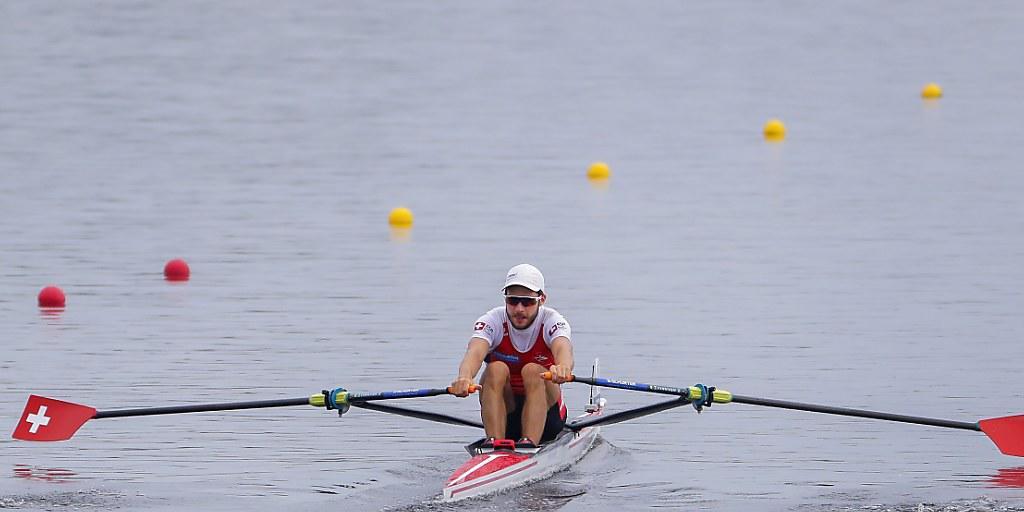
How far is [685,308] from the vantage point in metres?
16.1

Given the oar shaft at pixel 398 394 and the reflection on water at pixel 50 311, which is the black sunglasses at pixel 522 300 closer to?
the oar shaft at pixel 398 394

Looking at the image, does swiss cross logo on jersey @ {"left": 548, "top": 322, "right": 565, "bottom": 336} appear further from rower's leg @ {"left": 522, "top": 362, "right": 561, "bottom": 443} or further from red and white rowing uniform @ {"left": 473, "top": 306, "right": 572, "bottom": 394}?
rower's leg @ {"left": 522, "top": 362, "right": 561, "bottom": 443}

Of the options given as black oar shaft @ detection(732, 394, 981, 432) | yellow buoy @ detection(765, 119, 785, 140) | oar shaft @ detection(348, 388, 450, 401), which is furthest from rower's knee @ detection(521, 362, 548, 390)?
yellow buoy @ detection(765, 119, 785, 140)

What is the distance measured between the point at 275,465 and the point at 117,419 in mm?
1780

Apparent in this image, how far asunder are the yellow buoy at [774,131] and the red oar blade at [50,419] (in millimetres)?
15384

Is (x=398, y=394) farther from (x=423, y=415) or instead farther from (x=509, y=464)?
(x=509, y=464)

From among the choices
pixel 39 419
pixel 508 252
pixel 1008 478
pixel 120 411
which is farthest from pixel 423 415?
pixel 508 252

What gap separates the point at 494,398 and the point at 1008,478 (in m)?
2.91

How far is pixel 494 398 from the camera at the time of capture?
11.1 metres

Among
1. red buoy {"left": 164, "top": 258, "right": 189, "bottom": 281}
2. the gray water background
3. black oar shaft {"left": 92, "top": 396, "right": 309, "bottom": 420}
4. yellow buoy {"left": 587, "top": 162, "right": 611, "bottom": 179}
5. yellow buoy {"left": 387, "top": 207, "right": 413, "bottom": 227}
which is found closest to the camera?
black oar shaft {"left": 92, "top": 396, "right": 309, "bottom": 420}

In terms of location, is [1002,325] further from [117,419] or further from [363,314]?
[117,419]

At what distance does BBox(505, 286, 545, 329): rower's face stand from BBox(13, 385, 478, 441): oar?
2.00ft

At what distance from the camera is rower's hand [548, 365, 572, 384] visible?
1098cm

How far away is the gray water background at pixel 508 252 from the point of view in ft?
37.9
